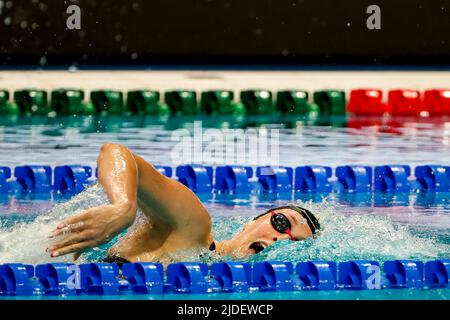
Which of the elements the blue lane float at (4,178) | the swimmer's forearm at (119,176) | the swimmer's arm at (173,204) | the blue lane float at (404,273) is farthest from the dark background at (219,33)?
the swimmer's forearm at (119,176)

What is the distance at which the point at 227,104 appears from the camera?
34.3ft

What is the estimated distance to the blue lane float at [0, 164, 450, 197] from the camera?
6.96m

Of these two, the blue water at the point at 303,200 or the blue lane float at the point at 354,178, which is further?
the blue lane float at the point at 354,178

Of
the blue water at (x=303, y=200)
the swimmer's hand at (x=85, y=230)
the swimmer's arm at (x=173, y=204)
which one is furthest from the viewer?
the blue water at (x=303, y=200)

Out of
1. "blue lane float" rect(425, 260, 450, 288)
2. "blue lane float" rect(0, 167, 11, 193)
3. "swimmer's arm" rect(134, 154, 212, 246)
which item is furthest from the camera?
"blue lane float" rect(0, 167, 11, 193)

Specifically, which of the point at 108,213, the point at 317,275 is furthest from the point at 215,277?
the point at 108,213

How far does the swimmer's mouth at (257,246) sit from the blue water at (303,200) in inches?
6.2

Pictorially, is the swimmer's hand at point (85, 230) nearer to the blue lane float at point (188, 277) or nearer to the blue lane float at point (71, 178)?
the blue lane float at point (188, 277)

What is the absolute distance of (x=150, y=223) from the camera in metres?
4.18

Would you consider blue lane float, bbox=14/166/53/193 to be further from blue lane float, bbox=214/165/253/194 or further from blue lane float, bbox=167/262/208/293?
blue lane float, bbox=167/262/208/293

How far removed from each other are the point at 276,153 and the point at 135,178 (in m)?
4.71

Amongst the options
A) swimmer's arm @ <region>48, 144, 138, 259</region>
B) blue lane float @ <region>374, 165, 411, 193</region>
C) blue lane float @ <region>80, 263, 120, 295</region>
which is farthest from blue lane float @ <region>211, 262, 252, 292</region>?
blue lane float @ <region>374, 165, 411, 193</region>

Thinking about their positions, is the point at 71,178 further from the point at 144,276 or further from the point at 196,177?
the point at 144,276

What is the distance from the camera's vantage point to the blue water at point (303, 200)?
190 inches
